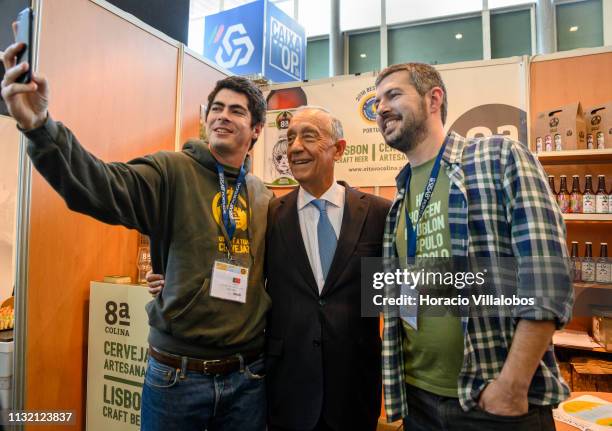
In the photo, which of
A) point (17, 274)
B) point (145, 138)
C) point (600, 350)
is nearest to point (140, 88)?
point (145, 138)

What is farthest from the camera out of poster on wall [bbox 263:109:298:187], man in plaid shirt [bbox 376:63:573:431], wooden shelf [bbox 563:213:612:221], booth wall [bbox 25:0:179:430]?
poster on wall [bbox 263:109:298:187]

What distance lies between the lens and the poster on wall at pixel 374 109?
313 cm

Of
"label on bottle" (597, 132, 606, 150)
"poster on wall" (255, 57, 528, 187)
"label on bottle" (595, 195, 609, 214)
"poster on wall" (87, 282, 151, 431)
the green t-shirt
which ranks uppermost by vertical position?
"poster on wall" (255, 57, 528, 187)

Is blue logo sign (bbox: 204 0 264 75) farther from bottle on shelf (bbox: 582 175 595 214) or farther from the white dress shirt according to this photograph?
bottle on shelf (bbox: 582 175 595 214)

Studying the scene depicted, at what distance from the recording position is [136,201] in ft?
4.27

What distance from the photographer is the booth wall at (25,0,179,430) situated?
2189mm

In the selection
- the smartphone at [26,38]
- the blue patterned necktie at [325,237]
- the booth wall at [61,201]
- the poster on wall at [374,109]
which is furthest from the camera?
the poster on wall at [374,109]

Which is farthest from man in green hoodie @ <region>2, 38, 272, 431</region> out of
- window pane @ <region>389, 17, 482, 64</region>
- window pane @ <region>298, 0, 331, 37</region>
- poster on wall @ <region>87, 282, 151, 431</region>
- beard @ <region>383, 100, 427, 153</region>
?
window pane @ <region>298, 0, 331, 37</region>

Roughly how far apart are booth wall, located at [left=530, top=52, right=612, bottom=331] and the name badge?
2554 mm

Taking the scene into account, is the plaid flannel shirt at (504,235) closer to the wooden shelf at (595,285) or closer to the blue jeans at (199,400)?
the blue jeans at (199,400)

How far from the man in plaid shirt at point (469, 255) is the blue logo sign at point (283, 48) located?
10.3 feet

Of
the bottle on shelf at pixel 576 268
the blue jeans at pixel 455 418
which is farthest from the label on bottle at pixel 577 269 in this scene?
the blue jeans at pixel 455 418

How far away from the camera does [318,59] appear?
7.21 m

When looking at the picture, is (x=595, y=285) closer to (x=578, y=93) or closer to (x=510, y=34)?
(x=578, y=93)
